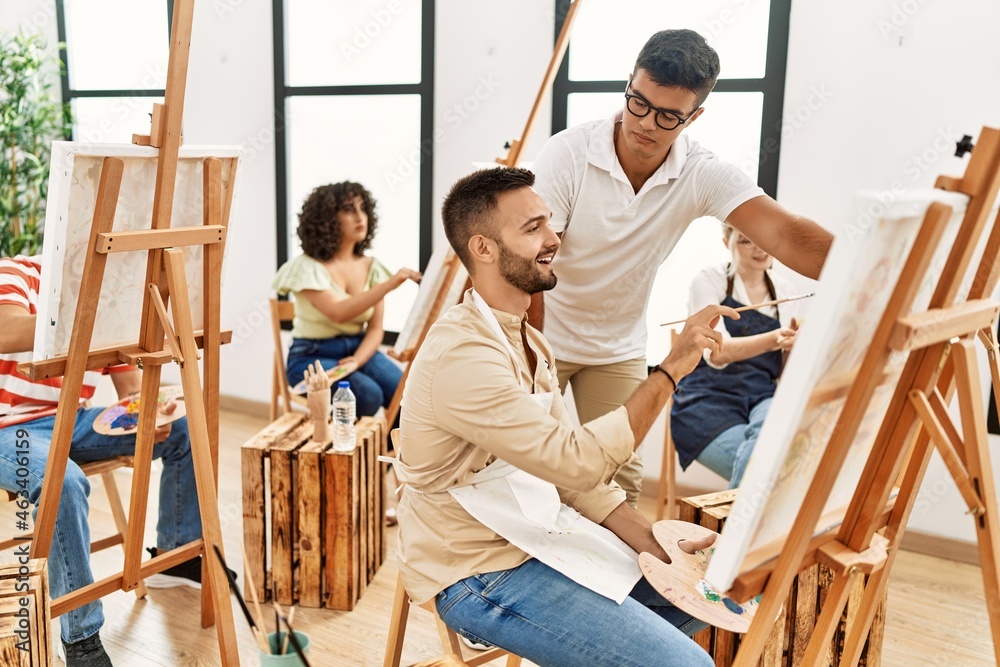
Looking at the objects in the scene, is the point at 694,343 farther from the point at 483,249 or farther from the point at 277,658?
the point at 277,658

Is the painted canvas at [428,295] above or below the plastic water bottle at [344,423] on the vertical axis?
above

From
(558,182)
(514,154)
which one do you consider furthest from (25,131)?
(558,182)

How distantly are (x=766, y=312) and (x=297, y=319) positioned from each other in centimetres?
183

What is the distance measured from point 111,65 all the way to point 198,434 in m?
3.71

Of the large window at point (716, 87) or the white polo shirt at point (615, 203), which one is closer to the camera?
the white polo shirt at point (615, 203)

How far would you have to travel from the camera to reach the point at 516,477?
1.53m

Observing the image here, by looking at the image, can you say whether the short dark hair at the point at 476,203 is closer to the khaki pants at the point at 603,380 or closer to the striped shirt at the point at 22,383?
the khaki pants at the point at 603,380

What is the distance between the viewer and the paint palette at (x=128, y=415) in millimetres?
2209

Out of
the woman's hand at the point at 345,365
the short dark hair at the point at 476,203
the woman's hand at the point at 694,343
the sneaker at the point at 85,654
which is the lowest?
the sneaker at the point at 85,654

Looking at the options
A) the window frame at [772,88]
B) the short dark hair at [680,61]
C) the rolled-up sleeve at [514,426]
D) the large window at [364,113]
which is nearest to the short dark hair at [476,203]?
the rolled-up sleeve at [514,426]

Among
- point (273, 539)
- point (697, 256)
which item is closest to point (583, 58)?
point (697, 256)

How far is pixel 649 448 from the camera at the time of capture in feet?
11.3

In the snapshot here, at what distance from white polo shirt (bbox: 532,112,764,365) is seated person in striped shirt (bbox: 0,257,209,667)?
4.25 ft

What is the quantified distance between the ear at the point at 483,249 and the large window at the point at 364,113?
7.43 feet
